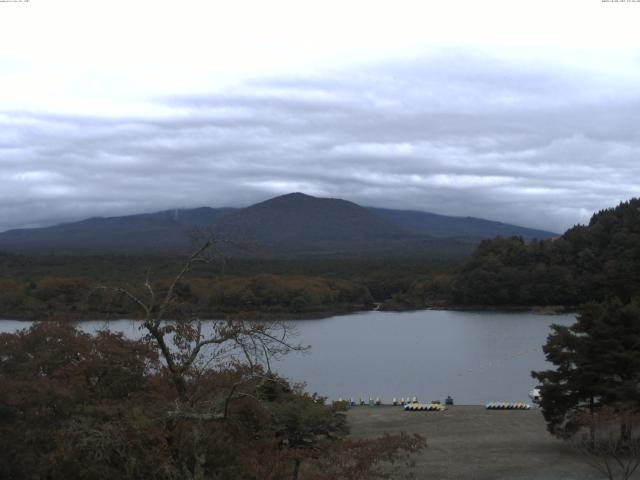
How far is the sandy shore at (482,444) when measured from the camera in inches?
718

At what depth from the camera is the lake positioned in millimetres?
35312

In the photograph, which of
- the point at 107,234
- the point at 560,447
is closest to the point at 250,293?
the point at 560,447

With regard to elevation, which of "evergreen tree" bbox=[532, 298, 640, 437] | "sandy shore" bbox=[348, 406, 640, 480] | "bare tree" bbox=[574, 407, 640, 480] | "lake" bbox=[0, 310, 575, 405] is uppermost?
"evergreen tree" bbox=[532, 298, 640, 437]

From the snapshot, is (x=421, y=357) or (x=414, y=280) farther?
(x=414, y=280)

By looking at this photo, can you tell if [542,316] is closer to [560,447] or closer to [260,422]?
[560,447]

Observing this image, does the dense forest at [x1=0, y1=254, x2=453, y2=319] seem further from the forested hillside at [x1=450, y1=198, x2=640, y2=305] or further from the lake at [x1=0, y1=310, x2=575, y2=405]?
the forested hillside at [x1=450, y1=198, x2=640, y2=305]

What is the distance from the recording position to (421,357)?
151 feet

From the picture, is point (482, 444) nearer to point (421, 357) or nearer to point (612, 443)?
point (612, 443)

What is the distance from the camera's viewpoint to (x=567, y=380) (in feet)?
63.9

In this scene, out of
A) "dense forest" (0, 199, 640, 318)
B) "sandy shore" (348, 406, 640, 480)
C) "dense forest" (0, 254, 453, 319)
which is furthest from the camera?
"dense forest" (0, 199, 640, 318)

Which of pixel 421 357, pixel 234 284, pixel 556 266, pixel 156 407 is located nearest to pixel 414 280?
pixel 556 266

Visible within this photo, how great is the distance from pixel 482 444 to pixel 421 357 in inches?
969

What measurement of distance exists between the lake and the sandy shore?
4.96m

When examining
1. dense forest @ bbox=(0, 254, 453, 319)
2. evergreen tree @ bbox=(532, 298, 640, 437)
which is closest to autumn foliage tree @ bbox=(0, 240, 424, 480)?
evergreen tree @ bbox=(532, 298, 640, 437)
